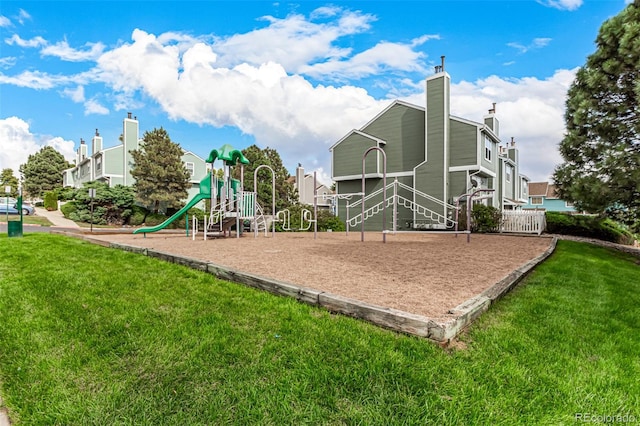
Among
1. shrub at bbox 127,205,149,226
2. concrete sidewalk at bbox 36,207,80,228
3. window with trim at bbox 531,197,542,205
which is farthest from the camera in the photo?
window with trim at bbox 531,197,542,205

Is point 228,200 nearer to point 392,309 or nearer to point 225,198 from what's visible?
point 225,198

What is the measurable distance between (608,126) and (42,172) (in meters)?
64.2

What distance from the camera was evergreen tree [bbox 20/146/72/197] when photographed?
49219 millimetres

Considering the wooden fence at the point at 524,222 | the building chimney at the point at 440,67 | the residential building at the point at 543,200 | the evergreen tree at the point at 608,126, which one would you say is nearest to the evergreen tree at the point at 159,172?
the building chimney at the point at 440,67

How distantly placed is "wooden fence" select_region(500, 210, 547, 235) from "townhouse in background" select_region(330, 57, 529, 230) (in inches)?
98.8

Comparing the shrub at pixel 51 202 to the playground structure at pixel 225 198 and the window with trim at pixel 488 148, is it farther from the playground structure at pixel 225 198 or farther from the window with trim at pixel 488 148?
the window with trim at pixel 488 148

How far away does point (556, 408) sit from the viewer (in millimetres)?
2215

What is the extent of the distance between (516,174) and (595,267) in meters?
28.7

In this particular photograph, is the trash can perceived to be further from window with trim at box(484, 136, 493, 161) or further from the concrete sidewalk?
window with trim at box(484, 136, 493, 161)

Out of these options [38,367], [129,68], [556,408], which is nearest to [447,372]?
[556,408]

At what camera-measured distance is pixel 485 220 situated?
17219 millimetres

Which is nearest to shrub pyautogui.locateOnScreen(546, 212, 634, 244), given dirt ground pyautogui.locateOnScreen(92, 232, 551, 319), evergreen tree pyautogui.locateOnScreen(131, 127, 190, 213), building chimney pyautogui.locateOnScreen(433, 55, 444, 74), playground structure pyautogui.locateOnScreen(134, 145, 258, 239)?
building chimney pyautogui.locateOnScreen(433, 55, 444, 74)

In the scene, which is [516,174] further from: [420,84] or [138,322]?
[138,322]

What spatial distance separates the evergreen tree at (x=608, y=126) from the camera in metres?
9.59
